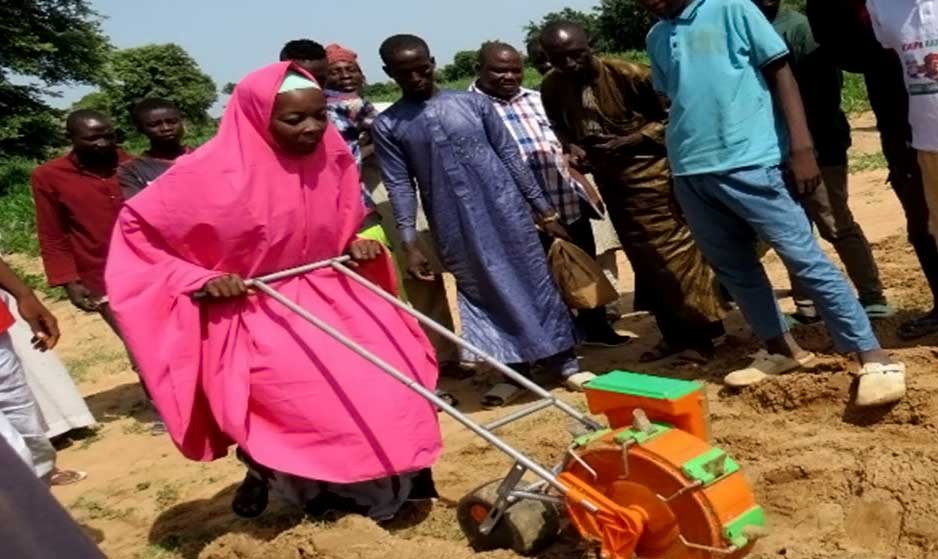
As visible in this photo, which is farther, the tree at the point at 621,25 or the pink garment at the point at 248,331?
the tree at the point at 621,25

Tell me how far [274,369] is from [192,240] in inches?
20.9

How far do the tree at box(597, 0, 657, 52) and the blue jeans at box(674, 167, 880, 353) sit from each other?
38.9m

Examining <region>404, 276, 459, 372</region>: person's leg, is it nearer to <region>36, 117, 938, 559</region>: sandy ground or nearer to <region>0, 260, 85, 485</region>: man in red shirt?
<region>36, 117, 938, 559</region>: sandy ground

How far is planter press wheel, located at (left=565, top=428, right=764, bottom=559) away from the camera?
2.75m

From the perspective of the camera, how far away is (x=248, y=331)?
368 cm

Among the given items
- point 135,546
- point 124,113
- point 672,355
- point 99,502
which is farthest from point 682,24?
point 124,113

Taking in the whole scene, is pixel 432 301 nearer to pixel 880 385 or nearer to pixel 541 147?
pixel 541 147

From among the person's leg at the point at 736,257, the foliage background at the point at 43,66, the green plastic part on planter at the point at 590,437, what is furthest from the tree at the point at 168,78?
the green plastic part on planter at the point at 590,437

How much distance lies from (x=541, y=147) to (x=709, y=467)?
2922mm

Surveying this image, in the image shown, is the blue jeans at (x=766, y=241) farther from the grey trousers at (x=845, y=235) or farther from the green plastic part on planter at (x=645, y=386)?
the green plastic part on planter at (x=645, y=386)

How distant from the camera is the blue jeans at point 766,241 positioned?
3.92 meters

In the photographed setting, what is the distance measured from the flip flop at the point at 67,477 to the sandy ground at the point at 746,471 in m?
0.10

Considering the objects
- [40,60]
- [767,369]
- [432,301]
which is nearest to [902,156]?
[767,369]

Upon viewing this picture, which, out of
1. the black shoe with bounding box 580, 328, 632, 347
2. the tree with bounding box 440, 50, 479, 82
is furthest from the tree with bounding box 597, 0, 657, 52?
the black shoe with bounding box 580, 328, 632, 347
